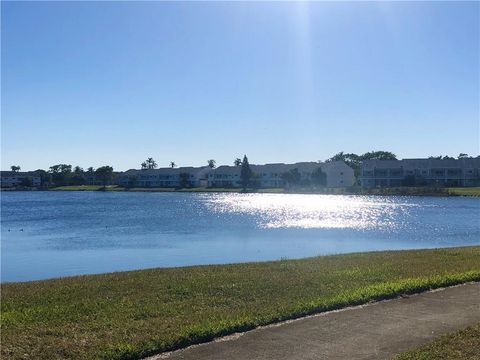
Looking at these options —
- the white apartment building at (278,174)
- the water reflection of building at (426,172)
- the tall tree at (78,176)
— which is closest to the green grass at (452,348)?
the water reflection of building at (426,172)

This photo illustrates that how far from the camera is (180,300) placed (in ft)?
37.4

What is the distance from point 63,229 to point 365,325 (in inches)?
1442

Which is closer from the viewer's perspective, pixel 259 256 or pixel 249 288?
pixel 249 288

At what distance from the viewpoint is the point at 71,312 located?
33.9 feet

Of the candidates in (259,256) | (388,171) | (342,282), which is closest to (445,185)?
(388,171)

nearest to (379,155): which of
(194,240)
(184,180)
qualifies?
(184,180)

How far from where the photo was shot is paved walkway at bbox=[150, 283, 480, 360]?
7.51 meters

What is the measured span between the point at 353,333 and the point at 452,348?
1.52 meters

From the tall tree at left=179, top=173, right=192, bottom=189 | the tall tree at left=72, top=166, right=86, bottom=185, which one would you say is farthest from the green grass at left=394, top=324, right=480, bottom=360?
the tall tree at left=72, top=166, right=86, bottom=185

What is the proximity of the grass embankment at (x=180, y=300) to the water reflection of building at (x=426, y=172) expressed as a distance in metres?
111

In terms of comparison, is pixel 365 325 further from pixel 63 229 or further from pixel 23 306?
pixel 63 229

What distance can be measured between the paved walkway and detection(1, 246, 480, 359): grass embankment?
446 millimetres

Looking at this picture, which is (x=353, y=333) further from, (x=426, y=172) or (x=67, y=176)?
(x=67, y=176)

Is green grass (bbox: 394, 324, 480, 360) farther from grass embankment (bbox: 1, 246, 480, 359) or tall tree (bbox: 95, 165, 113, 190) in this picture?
tall tree (bbox: 95, 165, 113, 190)
